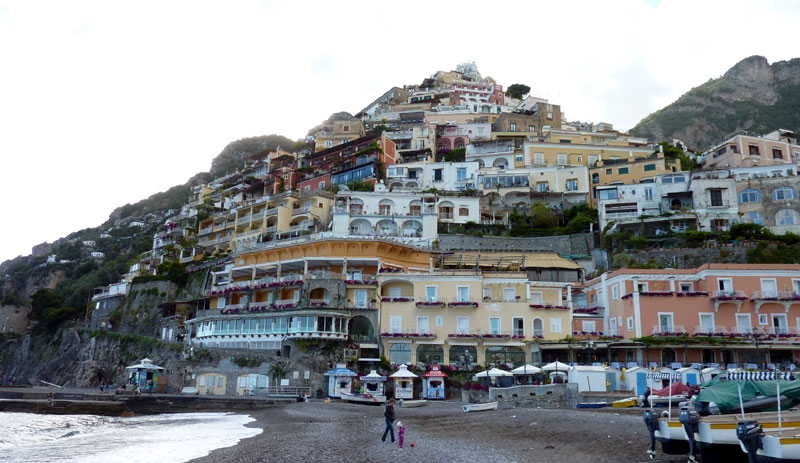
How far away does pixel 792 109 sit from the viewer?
108688mm

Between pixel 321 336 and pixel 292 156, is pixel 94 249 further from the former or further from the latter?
pixel 321 336

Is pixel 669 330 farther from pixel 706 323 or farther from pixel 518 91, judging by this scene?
pixel 518 91

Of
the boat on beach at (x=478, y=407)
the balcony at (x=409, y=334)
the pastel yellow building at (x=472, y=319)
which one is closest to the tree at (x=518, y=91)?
the pastel yellow building at (x=472, y=319)

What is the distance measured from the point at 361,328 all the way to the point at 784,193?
37.2 metres

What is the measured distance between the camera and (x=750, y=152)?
64125 millimetres

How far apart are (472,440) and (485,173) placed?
154 feet

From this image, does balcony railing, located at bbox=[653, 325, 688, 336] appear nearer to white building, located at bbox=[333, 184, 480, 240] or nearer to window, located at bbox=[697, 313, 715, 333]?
window, located at bbox=[697, 313, 715, 333]

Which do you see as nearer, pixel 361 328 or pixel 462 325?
pixel 462 325

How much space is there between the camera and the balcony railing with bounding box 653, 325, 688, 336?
125ft

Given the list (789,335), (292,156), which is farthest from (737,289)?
(292,156)

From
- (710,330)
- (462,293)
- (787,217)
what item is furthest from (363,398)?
(787,217)

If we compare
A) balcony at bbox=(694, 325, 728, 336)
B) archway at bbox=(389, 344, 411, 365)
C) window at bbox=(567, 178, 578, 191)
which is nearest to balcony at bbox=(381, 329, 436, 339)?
archway at bbox=(389, 344, 411, 365)

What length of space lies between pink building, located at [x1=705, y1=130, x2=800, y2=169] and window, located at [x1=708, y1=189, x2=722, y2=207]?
12.4m

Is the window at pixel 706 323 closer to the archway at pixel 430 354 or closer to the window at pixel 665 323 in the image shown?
the window at pixel 665 323
